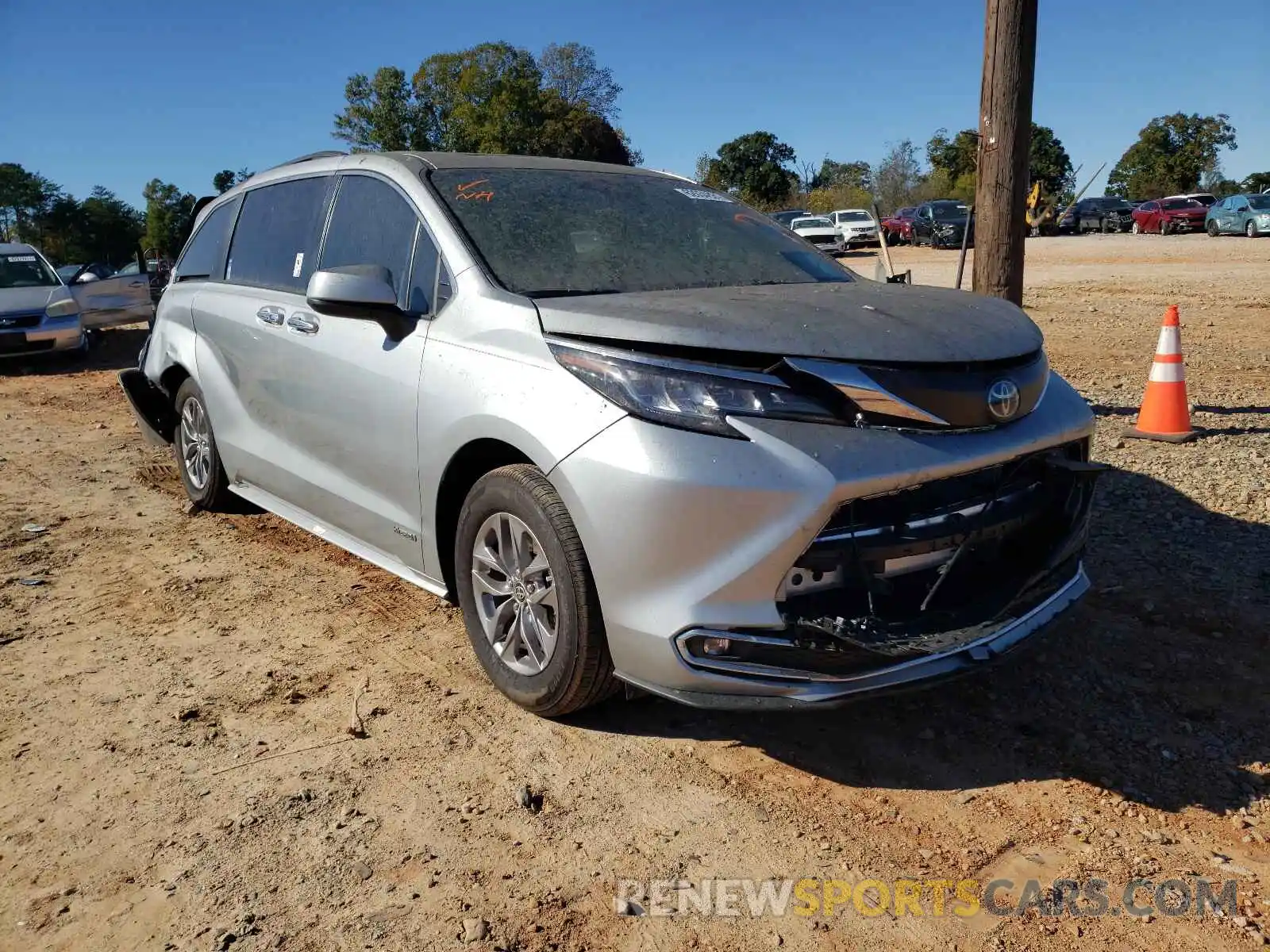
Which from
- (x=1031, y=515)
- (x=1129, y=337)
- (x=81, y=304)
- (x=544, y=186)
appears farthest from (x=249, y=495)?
(x=81, y=304)

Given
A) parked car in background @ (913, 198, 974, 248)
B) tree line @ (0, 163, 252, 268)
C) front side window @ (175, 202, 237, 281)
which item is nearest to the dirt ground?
front side window @ (175, 202, 237, 281)

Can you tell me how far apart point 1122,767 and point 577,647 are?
5.27 feet

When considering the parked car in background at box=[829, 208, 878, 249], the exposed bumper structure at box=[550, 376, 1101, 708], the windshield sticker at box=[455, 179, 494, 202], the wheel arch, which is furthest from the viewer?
the parked car in background at box=[829, 208, 878, 249]

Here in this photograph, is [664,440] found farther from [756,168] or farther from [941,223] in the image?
[756,168]

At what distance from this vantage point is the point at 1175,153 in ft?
211

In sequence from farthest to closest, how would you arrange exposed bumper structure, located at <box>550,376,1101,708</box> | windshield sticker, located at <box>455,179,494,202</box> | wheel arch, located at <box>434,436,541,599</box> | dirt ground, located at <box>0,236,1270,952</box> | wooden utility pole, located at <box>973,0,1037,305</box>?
wooden utility pole, located at <box>973,0,1037,305</box>
windshield sticker, located at <box>455,179,494,202</box>
wheel arch, located at <box>434,436,541,599</box>
exposed bumper structure, located at <box>550,376,1101,708</box>
dirt ground, located at <box>0,236,1270,952</box>

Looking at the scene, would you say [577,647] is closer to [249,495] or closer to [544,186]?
[544,186]

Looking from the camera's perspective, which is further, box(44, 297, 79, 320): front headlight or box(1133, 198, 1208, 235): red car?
box(1133, 198, 1208, 235): red car

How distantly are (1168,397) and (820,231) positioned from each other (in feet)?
93.6

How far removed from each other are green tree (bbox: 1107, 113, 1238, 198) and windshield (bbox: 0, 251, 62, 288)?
64.0m

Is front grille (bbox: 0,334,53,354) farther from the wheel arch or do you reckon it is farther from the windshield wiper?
the windshield wiper

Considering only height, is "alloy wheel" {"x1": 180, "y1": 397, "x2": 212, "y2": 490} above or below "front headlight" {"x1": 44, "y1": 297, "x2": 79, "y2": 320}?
below

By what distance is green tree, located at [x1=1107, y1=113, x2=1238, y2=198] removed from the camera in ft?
205

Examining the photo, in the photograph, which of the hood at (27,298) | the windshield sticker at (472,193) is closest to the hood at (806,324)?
the windshield sticker at (472,193)
